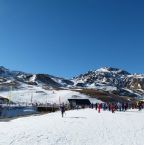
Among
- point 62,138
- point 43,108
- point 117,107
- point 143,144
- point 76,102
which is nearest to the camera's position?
point 143,144

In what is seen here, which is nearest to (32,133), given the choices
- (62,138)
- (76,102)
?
(62,138)

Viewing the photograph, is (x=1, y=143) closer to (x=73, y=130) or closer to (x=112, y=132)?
(x=73, y=130)

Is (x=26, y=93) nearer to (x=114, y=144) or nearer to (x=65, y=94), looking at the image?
(x=65, y=94)

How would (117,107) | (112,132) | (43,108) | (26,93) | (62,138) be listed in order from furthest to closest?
(26,93) < (43,108) < (117,107) < (112,132) < (62,138)

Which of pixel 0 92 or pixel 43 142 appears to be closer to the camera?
pixel 43 142

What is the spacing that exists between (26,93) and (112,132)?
134 m

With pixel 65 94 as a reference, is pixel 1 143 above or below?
below

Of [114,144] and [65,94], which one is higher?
[65,94]

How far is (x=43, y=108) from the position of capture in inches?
3814

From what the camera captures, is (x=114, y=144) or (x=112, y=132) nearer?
(x=114, y=144)

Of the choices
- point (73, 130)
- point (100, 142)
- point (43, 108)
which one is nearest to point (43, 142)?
point (100, 142)

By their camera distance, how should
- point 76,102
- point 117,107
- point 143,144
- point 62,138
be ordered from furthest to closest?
point 76,102, point 117,107, point 62,138, point 143,144

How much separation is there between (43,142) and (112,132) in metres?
8.17

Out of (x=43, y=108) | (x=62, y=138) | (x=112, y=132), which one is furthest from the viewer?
(x=43, y=108)
